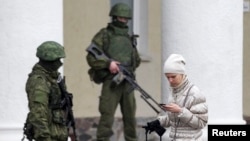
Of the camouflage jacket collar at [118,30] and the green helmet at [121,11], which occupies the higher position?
the green helmet at [121,11]

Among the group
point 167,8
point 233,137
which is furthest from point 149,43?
point 233,137

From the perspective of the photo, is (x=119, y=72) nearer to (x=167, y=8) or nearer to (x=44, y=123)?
(x=167, y=8)

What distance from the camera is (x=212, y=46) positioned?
12.0 metres

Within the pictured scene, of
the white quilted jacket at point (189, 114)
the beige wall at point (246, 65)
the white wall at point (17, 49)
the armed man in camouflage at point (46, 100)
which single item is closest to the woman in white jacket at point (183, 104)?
the white quilted jacket at point (189, 114)

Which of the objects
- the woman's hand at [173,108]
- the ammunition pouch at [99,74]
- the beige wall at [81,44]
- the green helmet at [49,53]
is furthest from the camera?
the beige wall at [81,44]

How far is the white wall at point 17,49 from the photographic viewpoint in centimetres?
1116

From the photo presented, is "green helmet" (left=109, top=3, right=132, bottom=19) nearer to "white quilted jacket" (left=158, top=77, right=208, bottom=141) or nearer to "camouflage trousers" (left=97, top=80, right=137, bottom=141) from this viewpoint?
"camouflage trousers" (left=97, top=80, right=137, bottom=141)

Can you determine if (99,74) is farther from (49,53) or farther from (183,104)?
(183,104)

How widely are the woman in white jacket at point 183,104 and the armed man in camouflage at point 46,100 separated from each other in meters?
1.02

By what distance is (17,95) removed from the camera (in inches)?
443

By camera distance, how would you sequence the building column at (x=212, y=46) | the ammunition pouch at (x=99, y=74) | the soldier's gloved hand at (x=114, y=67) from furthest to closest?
the building column at (x=212, y=46), the ammunition pouch at (x=99, y=74), the soldier's gloved hand at (x=114, y=67)

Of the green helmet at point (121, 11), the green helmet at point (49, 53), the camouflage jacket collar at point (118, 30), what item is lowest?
the green helmet at point (49, 53)

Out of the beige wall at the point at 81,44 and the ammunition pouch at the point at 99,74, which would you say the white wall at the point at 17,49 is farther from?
the beige wall at the point at 81,44

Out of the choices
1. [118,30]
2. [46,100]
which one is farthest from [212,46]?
[46,100]
